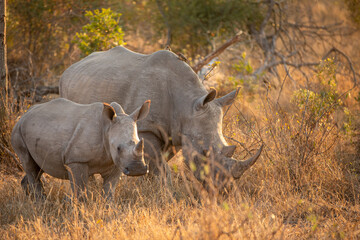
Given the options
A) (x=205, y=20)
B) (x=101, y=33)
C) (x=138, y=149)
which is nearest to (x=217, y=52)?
(x=101, y=33)

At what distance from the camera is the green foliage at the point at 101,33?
8.24 m

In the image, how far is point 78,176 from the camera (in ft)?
14.5

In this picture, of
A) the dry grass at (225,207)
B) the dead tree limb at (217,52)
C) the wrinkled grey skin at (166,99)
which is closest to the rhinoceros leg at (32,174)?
the dry grass at (225,207)

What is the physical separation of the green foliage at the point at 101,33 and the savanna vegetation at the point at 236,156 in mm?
22

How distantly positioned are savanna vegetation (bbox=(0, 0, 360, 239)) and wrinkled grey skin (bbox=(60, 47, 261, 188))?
1.32ft

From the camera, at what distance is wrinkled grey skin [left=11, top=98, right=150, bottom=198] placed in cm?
424

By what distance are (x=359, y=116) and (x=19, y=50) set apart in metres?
7.52

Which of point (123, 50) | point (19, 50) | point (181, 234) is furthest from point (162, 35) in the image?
point (181, 234)

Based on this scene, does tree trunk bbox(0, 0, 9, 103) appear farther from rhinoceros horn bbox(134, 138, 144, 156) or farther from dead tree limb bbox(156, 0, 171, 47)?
dead tree limb bbox(156, 0, 171, 47)

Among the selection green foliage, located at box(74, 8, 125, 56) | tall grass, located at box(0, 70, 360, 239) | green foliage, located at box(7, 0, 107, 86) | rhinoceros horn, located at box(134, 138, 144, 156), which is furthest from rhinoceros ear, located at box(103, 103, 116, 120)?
green foliage, located at box(7, 0, 107, 86)

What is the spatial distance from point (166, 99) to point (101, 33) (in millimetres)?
3621

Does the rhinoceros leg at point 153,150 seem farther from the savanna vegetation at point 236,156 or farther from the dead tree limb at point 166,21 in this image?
the dead tree limb at point 166,21

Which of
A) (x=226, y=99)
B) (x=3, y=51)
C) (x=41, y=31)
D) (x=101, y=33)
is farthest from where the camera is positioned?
(x=41, y=31)

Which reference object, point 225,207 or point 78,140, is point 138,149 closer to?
point 78,140
